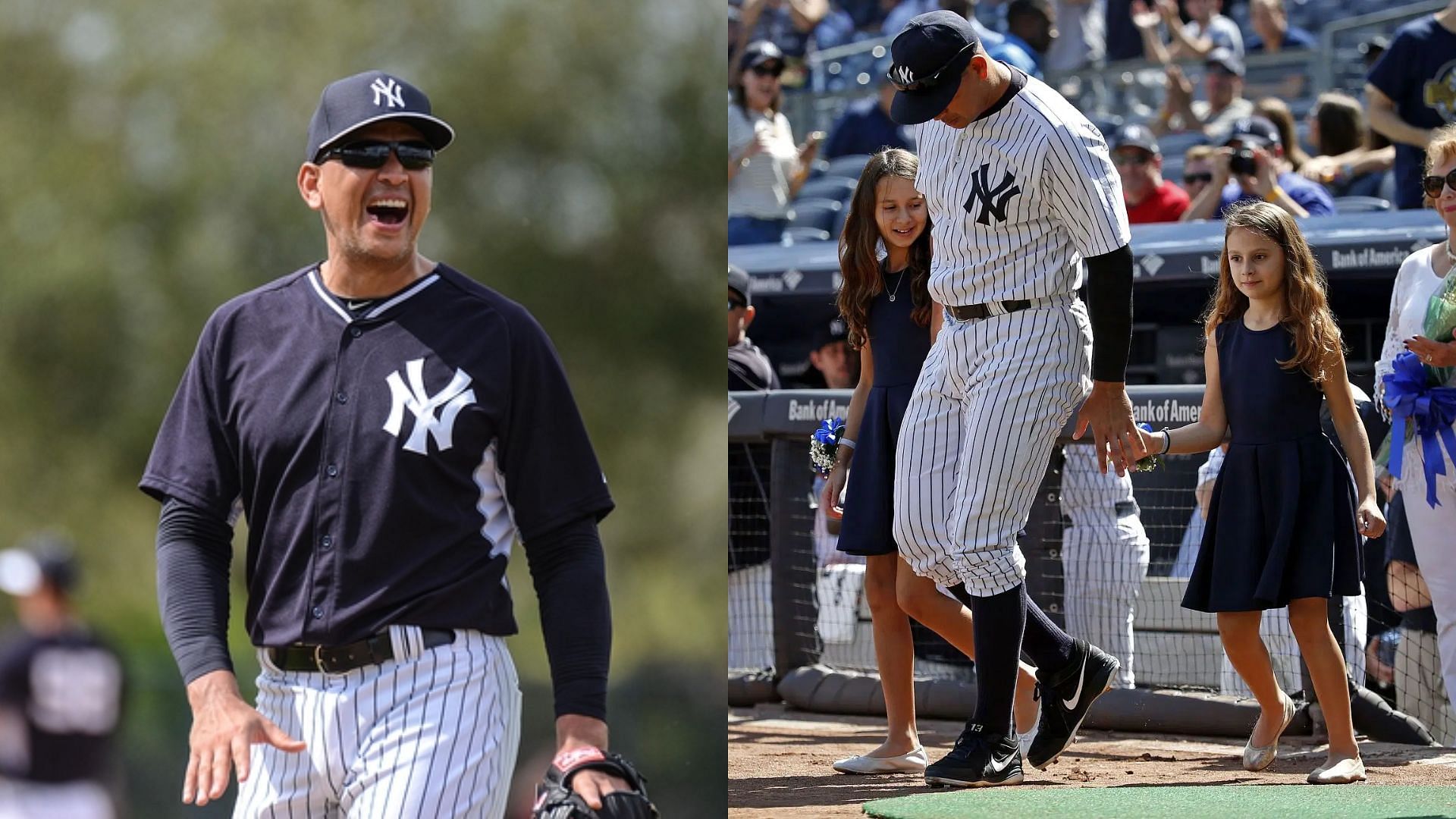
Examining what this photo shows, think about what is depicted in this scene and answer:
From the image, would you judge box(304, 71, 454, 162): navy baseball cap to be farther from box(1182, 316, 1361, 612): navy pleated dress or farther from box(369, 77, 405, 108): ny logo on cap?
box(1182, 316, 1361, 612): navy pleated dress

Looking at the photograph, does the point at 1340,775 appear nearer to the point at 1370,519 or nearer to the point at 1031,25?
the point at 1370,519

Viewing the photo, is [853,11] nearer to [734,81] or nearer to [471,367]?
[734,81]

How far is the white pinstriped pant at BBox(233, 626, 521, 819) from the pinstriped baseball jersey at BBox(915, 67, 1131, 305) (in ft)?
5.01

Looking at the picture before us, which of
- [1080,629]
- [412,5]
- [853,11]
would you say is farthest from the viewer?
[412,5]

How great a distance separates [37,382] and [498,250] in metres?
7.87

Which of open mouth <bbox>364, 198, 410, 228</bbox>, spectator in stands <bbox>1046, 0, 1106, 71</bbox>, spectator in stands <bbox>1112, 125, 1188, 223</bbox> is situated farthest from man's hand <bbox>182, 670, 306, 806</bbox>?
spectator in stands <bbox>1046, 0, 1106, 71</bbox>

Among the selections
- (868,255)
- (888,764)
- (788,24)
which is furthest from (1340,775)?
(788,24)

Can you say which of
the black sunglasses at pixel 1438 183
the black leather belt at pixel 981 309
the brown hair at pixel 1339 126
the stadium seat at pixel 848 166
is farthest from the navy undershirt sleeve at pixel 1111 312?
the stadium seat at pixel 848 166

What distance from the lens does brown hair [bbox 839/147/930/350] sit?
136 inches

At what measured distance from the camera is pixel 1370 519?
3256 mm

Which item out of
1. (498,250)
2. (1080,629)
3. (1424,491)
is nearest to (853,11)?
(1080,629)

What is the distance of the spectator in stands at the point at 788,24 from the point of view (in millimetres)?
9383

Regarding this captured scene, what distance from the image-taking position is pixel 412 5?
30859 mm

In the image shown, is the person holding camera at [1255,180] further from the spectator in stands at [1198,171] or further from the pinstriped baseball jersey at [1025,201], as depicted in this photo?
the pinstriped baseball jersey at [1025,201]
